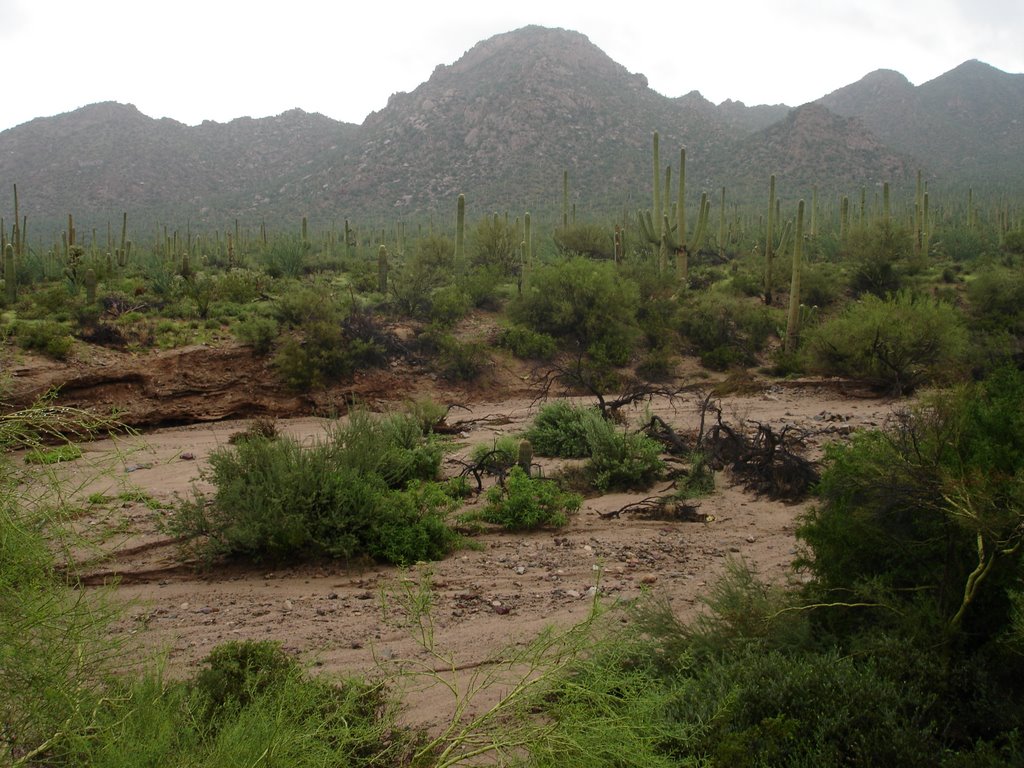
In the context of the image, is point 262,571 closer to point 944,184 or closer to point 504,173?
point 504,173

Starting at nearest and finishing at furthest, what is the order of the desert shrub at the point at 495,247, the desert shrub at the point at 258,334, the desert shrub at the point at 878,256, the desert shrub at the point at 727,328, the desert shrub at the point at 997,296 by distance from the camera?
the desert shrub at the point at 258,334 → the desert shrub at the point at 727,328 → the desert shrub at the point at 997,296 → the desert shrub at the point at 878,256 → the desert shrub at the point at 495,247

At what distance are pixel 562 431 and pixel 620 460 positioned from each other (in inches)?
73.3

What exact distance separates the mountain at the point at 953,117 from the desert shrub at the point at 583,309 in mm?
56172

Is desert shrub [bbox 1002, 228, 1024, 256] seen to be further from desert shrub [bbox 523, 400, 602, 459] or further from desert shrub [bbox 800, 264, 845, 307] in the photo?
desert shrub [bbox 523, 400, 602, 459]

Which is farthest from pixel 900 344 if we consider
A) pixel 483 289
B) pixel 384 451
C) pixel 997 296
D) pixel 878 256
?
pixel 384 451

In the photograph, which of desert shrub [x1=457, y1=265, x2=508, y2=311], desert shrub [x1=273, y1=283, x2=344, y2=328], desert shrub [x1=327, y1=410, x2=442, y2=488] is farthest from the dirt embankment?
desert shrub [x1=457, y1=265, x2=508, y2=311]

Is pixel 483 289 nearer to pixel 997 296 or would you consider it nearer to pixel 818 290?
pixel 818 290

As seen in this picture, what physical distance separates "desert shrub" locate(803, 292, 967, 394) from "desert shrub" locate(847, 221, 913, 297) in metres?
9.20

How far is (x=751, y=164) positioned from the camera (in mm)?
66625

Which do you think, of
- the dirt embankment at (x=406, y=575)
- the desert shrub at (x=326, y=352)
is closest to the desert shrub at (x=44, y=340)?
the dirt embankment at (x=406, y=575)

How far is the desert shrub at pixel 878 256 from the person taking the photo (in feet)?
87.5

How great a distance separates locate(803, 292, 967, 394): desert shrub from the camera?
16750 mm

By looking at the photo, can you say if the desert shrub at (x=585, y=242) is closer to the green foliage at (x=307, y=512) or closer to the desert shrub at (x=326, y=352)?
the desert shrub at (x=326, y=352)

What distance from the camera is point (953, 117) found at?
91.8m
